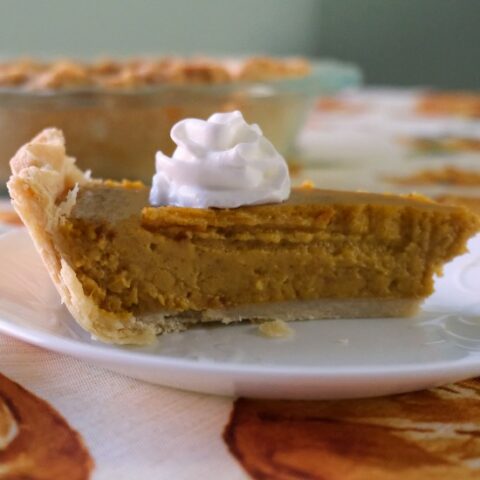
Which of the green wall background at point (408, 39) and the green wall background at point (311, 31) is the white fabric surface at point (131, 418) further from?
the green wall background at point (408, 39)

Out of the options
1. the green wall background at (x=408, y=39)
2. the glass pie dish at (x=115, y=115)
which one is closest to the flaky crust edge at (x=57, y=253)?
the glass pie dish at (x=115, y=115)

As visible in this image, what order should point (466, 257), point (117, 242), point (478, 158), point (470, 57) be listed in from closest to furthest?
point (117, 242)
point (466, 257)
point (478, 158)
point (470, 57)

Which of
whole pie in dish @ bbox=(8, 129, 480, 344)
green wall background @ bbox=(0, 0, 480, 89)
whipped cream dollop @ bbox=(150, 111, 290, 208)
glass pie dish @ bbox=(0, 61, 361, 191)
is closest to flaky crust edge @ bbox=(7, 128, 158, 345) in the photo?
whole pie in dish @ bbox=(8, 129, 480, 344)

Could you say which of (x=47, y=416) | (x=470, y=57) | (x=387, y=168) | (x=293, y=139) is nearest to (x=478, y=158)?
(x=387, y=168)

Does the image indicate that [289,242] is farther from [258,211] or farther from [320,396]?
[320,396]

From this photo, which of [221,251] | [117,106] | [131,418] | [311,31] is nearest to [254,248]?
[221,251]
